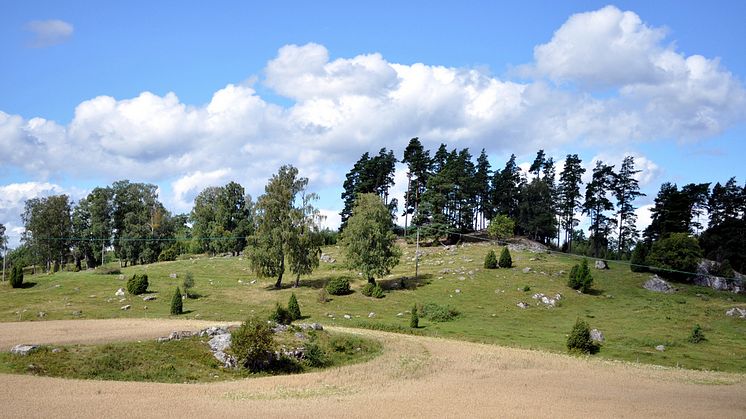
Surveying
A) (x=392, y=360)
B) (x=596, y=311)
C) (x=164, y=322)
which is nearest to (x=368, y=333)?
(x=392, y=360)

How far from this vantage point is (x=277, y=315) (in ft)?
181

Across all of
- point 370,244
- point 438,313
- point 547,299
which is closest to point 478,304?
point 438,313

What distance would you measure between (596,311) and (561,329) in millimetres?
11505

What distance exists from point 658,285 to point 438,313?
3797cm

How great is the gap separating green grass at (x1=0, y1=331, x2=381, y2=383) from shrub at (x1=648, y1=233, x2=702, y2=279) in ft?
212

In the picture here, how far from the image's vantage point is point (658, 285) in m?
80.9

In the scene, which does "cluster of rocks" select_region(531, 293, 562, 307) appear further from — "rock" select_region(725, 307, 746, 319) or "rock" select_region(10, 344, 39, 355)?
"rock" select_region(10, 344, 39, 355)

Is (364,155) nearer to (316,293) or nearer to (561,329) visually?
(316,293)

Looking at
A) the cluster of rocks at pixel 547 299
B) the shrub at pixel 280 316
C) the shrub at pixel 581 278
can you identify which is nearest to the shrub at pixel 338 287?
the shrub at pixel 280 316

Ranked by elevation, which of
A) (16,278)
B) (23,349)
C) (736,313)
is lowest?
(736,313)

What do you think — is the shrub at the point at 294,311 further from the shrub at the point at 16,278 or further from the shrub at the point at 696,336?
the shrub at the point at 16,278

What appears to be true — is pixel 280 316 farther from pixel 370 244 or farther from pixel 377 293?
pixel 370 244

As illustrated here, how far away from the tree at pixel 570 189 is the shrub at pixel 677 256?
1300 inches

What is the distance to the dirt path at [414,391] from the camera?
2673 centimetres
